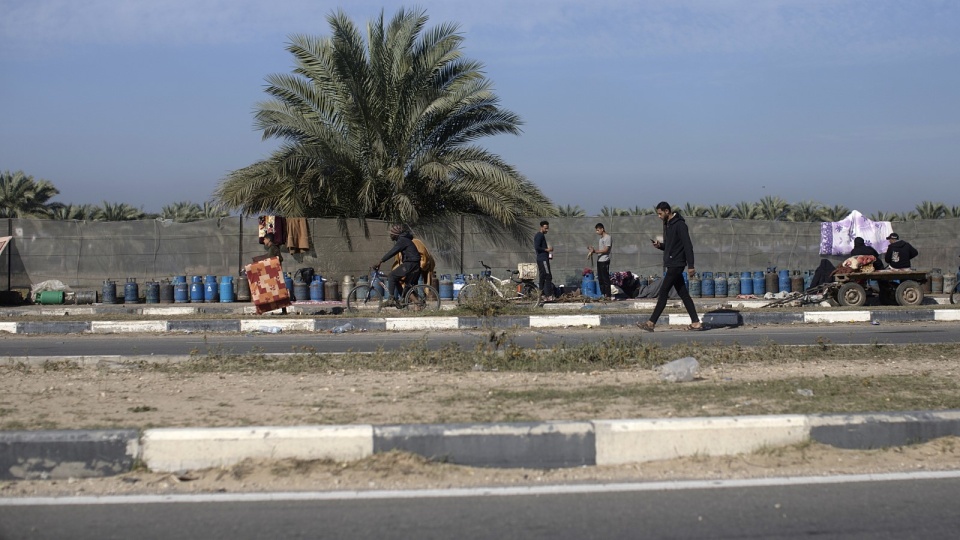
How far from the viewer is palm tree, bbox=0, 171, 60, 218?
33.6m

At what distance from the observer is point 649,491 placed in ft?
15.9

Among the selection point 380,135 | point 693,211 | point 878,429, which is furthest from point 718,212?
point 878,429

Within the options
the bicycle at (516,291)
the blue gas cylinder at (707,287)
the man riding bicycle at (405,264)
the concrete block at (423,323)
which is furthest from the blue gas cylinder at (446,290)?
the concrete block at (423,323)

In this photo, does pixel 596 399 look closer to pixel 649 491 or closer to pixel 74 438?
pixel 649 491

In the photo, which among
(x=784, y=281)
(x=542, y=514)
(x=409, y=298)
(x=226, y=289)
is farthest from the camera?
(x=784, y=281)

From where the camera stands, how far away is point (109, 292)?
20781 mm

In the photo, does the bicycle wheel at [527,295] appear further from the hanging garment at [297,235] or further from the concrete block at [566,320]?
the hanging garment at [297,235]

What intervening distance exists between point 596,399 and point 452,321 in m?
7.97

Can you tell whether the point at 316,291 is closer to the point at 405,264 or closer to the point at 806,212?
the point at 405,264

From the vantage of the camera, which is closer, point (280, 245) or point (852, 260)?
point (852, 260)

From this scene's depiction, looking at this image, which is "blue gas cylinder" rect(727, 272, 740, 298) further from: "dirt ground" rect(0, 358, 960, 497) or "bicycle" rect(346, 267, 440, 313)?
"dirt ground" rect(0, 358, 960, 497)

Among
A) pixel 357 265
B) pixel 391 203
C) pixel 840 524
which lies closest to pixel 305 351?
pixel 840 524

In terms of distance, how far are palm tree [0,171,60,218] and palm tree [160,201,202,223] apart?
4957 millimetres

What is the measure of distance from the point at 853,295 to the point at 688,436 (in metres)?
12.4
